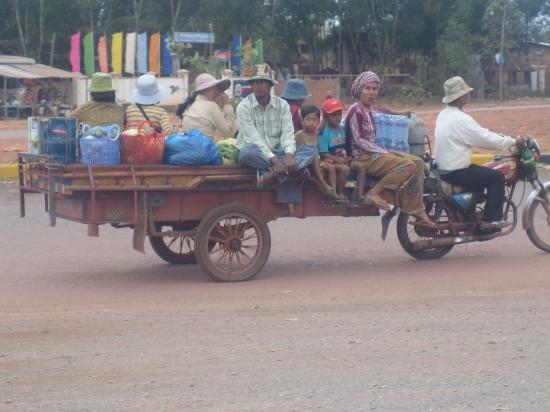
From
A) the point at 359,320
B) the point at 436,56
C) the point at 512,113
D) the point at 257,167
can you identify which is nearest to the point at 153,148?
the point at 257,167

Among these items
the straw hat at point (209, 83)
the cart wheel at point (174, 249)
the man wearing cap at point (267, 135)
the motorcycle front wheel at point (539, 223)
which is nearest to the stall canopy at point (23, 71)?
the straw hat at point (209, 83)

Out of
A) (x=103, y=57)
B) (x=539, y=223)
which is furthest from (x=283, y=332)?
(x=103, y=57)

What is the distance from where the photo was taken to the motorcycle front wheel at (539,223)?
867cm

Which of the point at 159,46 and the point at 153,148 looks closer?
the point at 153,148

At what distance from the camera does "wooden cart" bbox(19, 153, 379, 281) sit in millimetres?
7262

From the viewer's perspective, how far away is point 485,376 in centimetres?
516

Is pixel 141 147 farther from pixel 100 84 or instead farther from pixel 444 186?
pixel 444 186

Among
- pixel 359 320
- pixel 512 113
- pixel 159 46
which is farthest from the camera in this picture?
pixel 159 46

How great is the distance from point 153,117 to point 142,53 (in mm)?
29378

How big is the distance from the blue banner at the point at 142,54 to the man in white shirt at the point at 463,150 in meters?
29.2

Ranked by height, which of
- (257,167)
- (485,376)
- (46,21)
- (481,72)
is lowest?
(485,376)

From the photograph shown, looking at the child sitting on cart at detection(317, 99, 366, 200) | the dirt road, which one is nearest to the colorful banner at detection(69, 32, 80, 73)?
the dirt road

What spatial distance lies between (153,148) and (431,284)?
247cm

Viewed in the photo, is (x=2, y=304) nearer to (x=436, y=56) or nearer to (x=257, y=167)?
(x=257, y=167)
